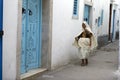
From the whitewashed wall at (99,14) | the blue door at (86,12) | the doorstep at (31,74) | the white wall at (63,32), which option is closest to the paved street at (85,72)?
the doorstep at (31,74)

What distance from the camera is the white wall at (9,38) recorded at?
25.2ft

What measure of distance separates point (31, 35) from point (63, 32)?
2.07 m

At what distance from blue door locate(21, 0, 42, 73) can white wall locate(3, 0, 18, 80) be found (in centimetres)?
107

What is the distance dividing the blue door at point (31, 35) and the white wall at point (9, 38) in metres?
1.07

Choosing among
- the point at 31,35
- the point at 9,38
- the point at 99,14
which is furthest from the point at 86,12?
the point at 9,38

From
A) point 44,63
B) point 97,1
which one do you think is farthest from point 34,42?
point 97,1

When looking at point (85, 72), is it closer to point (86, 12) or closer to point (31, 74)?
point (31, 74)

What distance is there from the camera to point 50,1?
10266mm

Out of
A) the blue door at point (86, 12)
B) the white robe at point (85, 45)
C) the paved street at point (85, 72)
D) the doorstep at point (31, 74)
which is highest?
the blue door at point (86, 12)

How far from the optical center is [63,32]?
11.6 m

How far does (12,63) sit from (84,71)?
3619 mm

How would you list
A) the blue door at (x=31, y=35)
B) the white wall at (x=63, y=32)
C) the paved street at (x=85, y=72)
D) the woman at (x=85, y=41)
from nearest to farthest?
the blue door at (x=31, y=35) → the paved street at (x=85, y=72) → the white wall at (x=63, y=32) → the woman at (x=85, y=41)

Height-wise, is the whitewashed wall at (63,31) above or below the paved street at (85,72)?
above

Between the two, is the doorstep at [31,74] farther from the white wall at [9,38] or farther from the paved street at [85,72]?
the white wall at [9,38]
